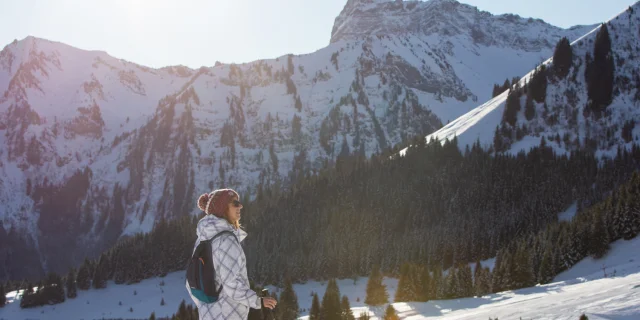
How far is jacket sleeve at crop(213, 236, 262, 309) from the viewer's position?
311 inches

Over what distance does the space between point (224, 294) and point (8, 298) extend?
138040 mm

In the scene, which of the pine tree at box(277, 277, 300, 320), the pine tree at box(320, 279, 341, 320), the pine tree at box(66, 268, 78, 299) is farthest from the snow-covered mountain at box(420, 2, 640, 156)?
the pine tree at box(66, 268, 78, 299)

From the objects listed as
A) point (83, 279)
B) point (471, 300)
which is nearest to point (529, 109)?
point (471, 300)

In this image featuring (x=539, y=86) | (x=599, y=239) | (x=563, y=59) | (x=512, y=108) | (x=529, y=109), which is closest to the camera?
(x=599, y=239)

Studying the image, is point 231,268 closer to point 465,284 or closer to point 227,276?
point 227,276

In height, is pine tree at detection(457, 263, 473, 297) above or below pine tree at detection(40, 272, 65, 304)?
below

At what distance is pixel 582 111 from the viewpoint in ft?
422

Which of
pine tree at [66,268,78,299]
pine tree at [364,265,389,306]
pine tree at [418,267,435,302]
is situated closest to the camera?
pine tree at [418,267,435,302]

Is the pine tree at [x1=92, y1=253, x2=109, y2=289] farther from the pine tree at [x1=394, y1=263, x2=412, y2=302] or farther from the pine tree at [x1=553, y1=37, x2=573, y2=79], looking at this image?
the pine tree at [x1=553, y1=37, x2=573, y2=79]

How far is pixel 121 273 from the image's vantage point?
128 metres

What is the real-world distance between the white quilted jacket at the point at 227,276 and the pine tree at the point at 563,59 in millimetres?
148807

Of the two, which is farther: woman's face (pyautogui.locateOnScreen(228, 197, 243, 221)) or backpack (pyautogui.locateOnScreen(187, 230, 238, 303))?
woman's face (pyautogui.locateOnScreen(228, 197, 243, 221))

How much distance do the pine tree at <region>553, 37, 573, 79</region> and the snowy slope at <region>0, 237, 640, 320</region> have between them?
81456 millimetres

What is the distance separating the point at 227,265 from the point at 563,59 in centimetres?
15265
